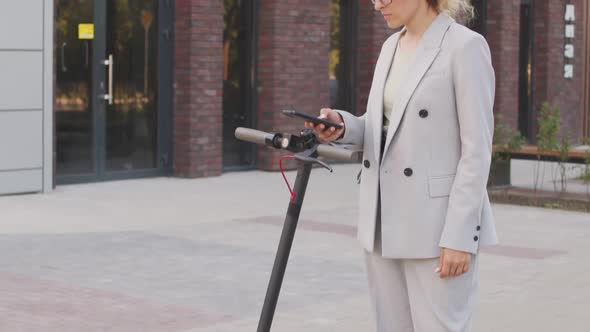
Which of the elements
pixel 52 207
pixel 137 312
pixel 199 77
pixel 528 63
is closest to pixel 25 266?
pixel 137 312

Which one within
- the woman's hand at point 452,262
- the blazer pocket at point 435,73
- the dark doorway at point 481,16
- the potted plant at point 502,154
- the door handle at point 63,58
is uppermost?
the dark doorway at point 481,16

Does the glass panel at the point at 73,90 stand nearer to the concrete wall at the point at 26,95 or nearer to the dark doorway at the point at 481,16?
the concrete wall at the point at 26,95

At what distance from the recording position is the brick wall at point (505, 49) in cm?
2120

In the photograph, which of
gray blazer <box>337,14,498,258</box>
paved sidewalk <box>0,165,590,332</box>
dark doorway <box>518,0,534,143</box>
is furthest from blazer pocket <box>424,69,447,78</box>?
dark doorway <box>518,0,534,143</box>

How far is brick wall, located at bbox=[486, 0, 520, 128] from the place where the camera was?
2120cm

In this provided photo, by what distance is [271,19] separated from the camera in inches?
645

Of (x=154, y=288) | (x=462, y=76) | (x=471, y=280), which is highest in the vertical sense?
(x=462, y=76)

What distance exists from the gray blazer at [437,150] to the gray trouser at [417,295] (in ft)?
0.24

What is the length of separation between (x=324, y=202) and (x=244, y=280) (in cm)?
508

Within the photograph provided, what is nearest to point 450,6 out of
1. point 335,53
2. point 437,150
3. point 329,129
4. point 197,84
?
point 437,150

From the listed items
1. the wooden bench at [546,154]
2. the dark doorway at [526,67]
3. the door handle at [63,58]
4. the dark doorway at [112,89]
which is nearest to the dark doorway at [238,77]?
the dark doorway at [112,89]

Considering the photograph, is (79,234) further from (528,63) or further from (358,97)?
(528,63)

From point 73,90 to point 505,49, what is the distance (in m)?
9.70

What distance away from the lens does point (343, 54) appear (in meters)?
18.2
